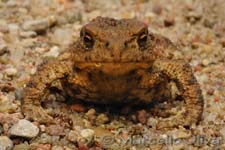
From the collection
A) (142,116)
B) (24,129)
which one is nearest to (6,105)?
(24,129)

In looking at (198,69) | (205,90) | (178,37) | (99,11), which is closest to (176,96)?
(205,90)

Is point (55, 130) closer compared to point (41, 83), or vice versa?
point (55, 130)

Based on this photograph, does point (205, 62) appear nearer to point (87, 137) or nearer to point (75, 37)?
point (75, 37)

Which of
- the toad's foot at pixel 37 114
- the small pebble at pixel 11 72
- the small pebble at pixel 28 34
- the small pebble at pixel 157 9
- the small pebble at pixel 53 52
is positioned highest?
the small pebble at pixel 157 9

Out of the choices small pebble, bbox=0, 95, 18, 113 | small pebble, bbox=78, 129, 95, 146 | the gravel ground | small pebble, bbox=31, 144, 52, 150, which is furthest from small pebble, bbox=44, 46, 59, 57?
small pebble, bbox=31, 144, 52, 150

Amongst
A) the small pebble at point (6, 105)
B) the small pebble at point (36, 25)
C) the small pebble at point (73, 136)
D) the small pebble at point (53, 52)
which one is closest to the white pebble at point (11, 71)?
the small pebble at point (6, 105)

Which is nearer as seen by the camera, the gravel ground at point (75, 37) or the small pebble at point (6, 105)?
the gravel ground at point (75, 37)

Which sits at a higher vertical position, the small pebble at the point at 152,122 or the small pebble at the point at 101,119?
the small pebble at the point at 101,119

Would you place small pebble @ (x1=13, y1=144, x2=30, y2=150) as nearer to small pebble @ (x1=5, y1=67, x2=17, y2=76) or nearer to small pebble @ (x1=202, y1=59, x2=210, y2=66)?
small pebble @ (x1=5, y1=67, x2=17, y2=76)

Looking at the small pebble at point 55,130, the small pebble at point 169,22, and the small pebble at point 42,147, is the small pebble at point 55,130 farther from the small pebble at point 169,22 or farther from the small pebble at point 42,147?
the small pebble at point 169,22
